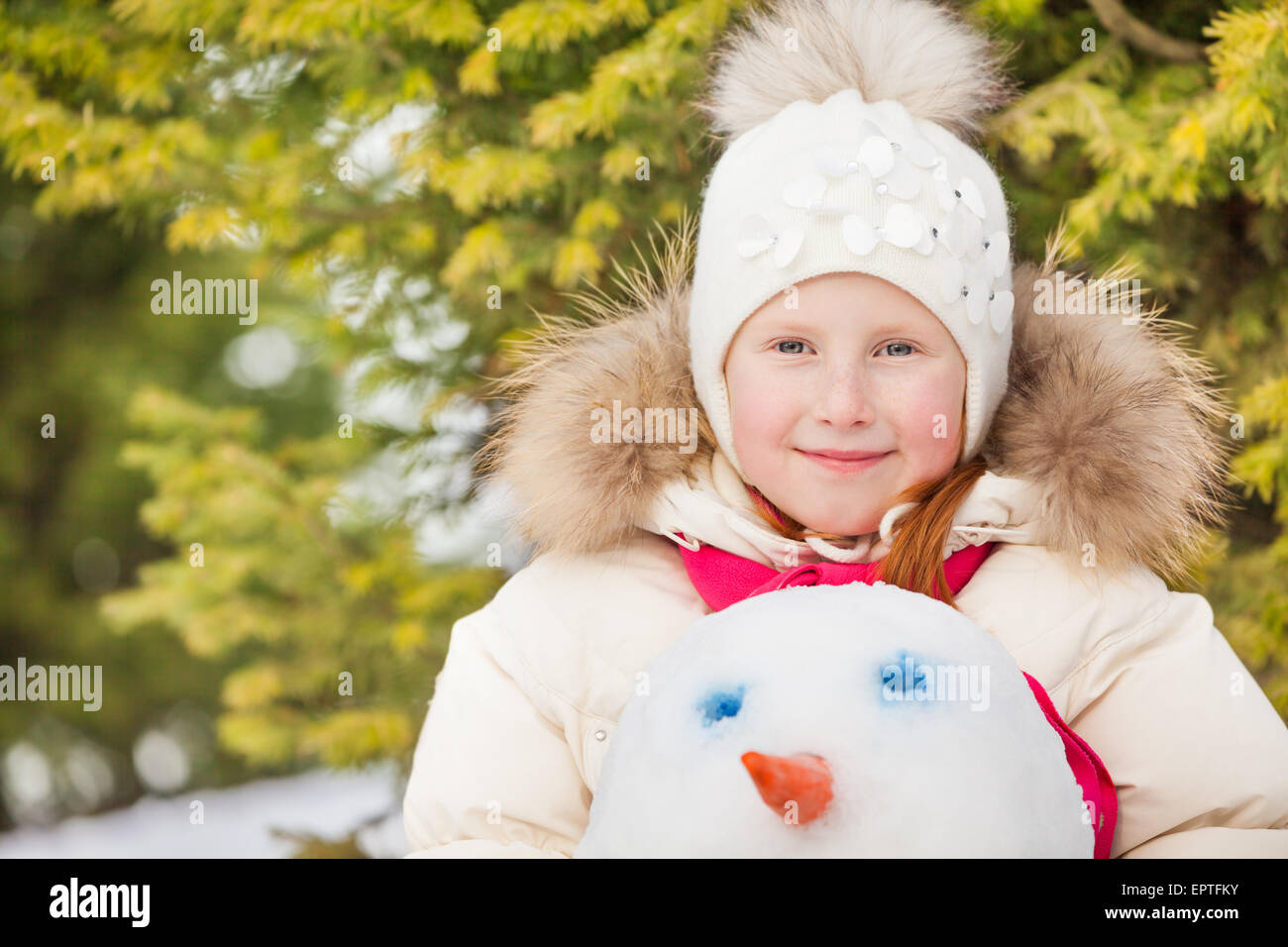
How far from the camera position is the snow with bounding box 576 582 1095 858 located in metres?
1.17

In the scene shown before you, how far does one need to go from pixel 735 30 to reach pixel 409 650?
165 cm

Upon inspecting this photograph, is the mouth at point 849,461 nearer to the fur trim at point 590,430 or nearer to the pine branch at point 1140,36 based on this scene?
the fur trim at point 590,430

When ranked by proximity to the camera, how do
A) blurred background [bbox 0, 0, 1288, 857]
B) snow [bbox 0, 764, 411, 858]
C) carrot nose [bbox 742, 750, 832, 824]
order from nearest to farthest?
carrot nose [bbox 742, 750, 832, 824] → blurred background [bbox 0, 0, 1288, 857] → snow [bbox 0, 764, 411, 858]

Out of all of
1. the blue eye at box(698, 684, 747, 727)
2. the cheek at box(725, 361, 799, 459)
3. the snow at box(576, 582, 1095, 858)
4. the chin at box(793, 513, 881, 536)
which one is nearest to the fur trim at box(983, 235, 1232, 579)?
Result: the chin at box(793, 513, 881, 536)

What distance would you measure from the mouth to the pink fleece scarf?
0.45 feet

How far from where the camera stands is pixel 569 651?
1.74 m

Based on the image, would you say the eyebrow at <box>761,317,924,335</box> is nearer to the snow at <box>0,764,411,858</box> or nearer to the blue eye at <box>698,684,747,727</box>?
the blue eye at <box>698,684,747,727</box>

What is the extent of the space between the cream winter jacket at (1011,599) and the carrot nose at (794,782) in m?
0.50

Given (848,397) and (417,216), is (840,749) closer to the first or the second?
(848,397)

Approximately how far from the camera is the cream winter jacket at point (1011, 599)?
5.31ft

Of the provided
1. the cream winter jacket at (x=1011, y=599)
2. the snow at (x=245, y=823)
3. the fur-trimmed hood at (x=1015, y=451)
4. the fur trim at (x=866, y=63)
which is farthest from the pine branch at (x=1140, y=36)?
the snow at (x=245, y=823)

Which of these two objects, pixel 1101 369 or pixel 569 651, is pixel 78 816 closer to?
pixel 569 651

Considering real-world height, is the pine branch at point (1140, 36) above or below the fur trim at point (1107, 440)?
above
